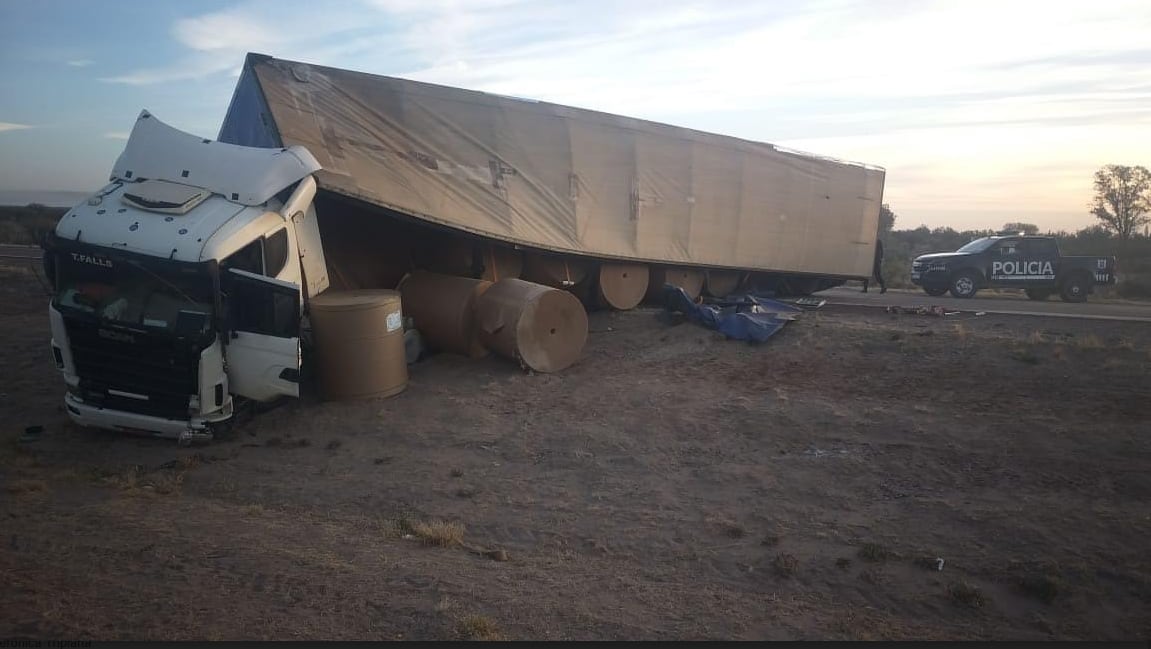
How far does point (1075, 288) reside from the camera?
72.1 feet

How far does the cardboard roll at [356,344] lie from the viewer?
31.7 feet

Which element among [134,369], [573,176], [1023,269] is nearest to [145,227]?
[134,369]

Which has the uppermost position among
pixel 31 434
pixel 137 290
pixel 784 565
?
pixel 137 290

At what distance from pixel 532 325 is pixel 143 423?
5.23 metres

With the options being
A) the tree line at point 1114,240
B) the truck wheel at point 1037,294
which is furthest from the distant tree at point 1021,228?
the truck wheel at point 1037,294

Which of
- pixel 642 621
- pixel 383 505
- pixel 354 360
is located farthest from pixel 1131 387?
pixel 354 360

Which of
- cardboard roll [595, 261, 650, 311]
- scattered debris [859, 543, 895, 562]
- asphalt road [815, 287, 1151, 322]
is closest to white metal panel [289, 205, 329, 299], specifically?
cardboard roll [595, 261, 650, 311]

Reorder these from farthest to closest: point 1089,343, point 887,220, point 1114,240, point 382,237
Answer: point 887,220
point 1114,240
point 382,237
point 1089,343

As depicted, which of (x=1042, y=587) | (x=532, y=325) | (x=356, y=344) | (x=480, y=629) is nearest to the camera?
(x=480, y=629)

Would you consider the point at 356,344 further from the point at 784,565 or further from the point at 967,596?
the point at 967,596

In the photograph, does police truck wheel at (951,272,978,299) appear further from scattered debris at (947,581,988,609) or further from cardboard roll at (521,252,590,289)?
scattered debris at (947,581,988,609)

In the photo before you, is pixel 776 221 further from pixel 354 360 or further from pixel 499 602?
pixel 499 602

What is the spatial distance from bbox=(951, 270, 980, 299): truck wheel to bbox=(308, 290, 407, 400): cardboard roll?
17.8 m

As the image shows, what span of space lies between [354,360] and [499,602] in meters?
5.91
